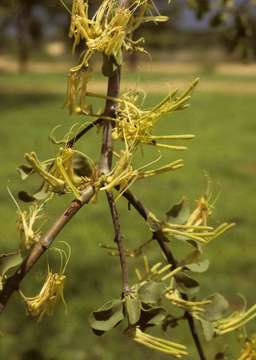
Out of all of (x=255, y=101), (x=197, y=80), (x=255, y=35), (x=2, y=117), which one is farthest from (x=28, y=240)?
(x=255, y=101)

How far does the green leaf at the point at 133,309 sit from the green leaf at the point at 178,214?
0.15 metres

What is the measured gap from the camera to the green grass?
2.79 metres

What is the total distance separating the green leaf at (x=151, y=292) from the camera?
2.96 feet

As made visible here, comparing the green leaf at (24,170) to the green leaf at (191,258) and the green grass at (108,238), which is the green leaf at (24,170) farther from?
the green leaf at (191,258)

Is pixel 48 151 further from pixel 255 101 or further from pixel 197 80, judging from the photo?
pixel 255 101

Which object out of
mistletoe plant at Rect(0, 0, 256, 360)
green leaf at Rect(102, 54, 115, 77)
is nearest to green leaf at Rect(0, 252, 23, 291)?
mistletoe plant at Rect(0, 0, 256, 360)

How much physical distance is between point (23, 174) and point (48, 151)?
7.02m

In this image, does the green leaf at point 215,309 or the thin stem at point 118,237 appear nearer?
the thin stem at point 118,237

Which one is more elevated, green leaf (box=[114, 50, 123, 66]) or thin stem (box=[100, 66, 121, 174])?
green leaf (box=[114, 50, 123, 66])

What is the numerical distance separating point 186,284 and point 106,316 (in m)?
0.16

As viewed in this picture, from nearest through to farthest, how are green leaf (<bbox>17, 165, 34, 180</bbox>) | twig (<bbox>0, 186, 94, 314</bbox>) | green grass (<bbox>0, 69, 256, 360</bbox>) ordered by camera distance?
twig (<bbox>0, 186, 94, 314</bbox>)
green leaf (<bbox>17, 165, 34, 180</bbox>)
green grass (<bbox>0, 69, 256, 360</bbox>)

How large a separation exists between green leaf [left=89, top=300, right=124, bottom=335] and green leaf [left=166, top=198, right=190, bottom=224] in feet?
0.52

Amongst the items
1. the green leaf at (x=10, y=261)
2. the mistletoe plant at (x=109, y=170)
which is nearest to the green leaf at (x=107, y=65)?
the mistletoe plant at (x=109, y=170)

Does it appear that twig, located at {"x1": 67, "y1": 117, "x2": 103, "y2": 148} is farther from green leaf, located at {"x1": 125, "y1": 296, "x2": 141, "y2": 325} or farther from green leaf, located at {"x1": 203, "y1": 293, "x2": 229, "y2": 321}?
green leaf, located at {"x1": 203, "y1": 293, "x2": 229, "y2": 321}
